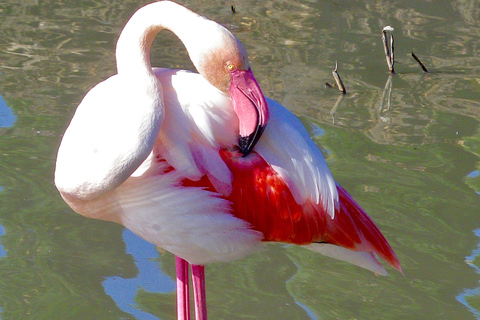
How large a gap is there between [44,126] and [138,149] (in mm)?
2724

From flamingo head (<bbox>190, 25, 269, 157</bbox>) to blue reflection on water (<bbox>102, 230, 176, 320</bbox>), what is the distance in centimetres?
128

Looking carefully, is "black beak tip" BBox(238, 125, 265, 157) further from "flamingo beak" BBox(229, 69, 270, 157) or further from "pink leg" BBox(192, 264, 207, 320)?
"pink leg" BBox(192, 264, 207, 320)

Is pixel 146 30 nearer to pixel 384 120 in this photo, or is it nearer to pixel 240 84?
pixel 240 84

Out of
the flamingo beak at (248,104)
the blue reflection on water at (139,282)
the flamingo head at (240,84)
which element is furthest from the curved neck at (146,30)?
the blue reflection on water at (139,282)

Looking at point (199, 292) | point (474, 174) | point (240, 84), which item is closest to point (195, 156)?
point (240, 84)

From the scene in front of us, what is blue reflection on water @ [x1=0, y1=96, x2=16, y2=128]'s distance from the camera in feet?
16.7

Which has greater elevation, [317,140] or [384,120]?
[384,120]

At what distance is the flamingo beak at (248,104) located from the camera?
2.75 metres

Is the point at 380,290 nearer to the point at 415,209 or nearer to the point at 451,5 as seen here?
the point at 415,209

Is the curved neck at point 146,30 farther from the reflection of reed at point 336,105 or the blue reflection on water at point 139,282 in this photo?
the reflection of reed at point 336,105

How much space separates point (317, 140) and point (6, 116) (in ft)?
7.60

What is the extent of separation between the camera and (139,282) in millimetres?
3748

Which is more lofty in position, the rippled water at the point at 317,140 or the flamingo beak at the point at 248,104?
the flamingo beak at the point at 248,104

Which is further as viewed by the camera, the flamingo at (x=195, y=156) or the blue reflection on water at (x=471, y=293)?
the blue reflection on water at (x=471, y=293)
